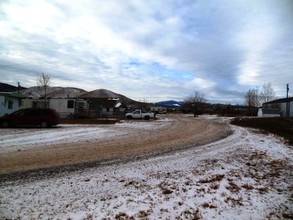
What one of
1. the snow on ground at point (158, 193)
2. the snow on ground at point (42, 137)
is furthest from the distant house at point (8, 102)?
the snow on ground at point (158, 193)

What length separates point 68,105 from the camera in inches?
1841

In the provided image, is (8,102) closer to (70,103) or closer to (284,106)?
(70,103)

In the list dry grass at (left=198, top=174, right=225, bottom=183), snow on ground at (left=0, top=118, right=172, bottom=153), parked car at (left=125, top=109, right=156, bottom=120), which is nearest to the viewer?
dry grass at (left=198, top=174, right=225, bottom=183)

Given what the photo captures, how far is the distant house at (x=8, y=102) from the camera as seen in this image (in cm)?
3238

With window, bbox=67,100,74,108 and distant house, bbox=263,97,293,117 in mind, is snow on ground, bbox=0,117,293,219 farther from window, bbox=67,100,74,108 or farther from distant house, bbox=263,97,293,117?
distant house, bbox=263,97,293,117

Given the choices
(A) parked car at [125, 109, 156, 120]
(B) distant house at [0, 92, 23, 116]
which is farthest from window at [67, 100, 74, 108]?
(B) distant house at [0, 92, 23, 116]

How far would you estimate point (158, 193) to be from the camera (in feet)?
21.3

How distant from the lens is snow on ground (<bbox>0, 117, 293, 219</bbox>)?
543 centimetres

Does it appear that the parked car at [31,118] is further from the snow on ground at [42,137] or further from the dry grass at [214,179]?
the dry grass at [214,179]

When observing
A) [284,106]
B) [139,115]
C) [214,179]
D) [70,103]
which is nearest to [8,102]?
[70,103]

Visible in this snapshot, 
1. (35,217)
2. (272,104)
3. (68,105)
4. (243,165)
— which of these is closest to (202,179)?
(243,165)

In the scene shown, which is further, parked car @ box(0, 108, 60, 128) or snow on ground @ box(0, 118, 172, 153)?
parked car @ box(0, 108, 60, 128)

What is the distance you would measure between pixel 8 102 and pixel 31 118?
12.0m

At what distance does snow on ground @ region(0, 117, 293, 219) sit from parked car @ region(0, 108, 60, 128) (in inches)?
669
